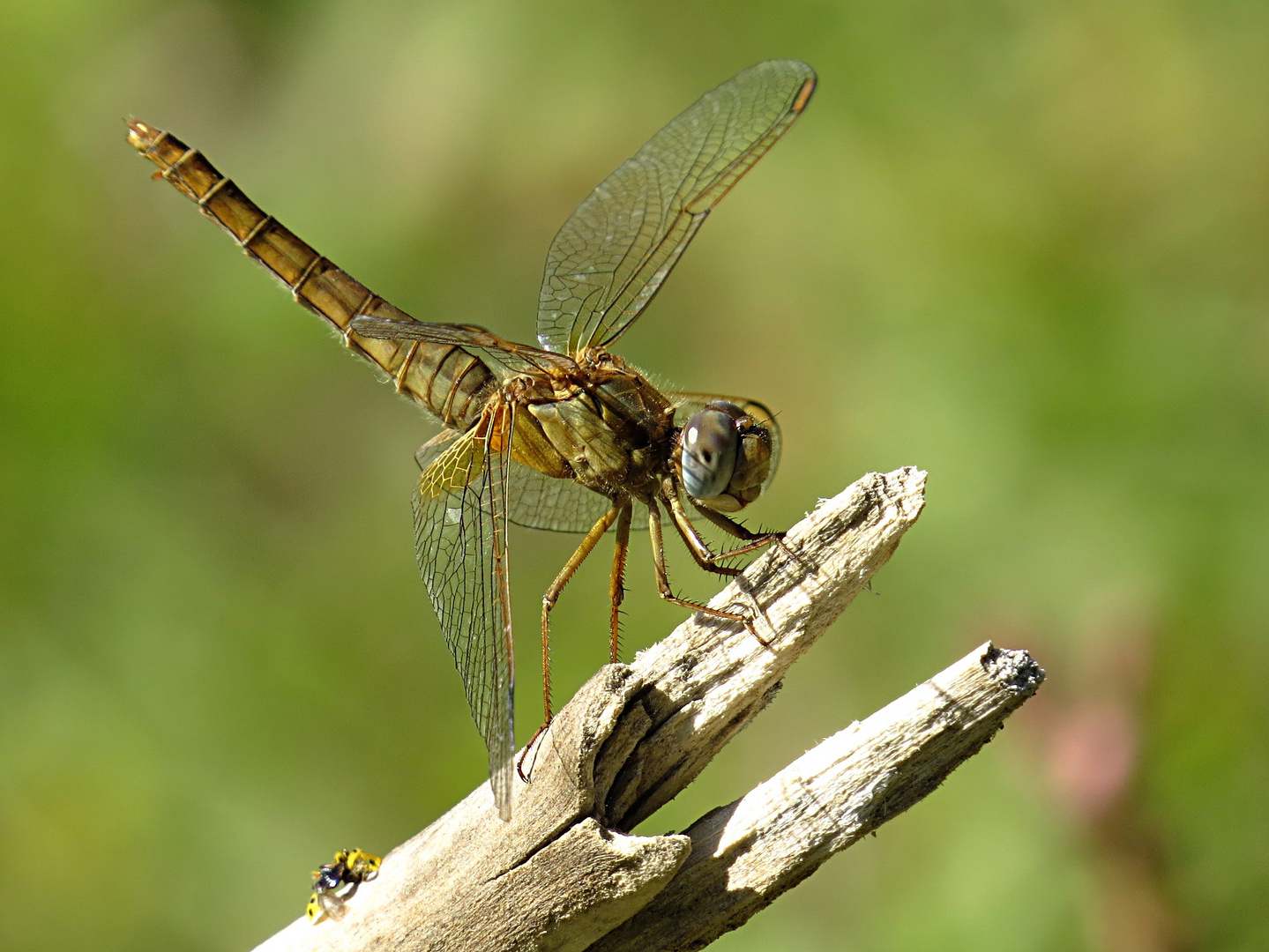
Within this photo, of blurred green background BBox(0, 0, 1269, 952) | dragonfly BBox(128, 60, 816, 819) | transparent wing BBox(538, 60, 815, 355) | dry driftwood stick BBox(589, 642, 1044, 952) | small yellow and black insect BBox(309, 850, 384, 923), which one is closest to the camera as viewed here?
dry driftwood stick BBox(589, 642, 1044, 952)

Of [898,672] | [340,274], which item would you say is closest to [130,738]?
[340,274]

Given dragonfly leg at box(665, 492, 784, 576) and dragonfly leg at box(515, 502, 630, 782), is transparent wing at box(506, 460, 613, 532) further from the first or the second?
dragonfly leg at box(665, 492, 784, 576)

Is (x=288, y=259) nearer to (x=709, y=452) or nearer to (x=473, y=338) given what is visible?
(x=473, y=338)

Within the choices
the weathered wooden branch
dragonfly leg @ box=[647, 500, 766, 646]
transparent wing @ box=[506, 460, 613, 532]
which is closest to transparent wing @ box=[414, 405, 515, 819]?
the weathered wooden branch

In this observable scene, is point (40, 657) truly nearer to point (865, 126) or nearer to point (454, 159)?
point (454, 159)

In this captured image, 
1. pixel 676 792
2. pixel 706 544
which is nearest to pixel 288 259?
pixel 706 544
